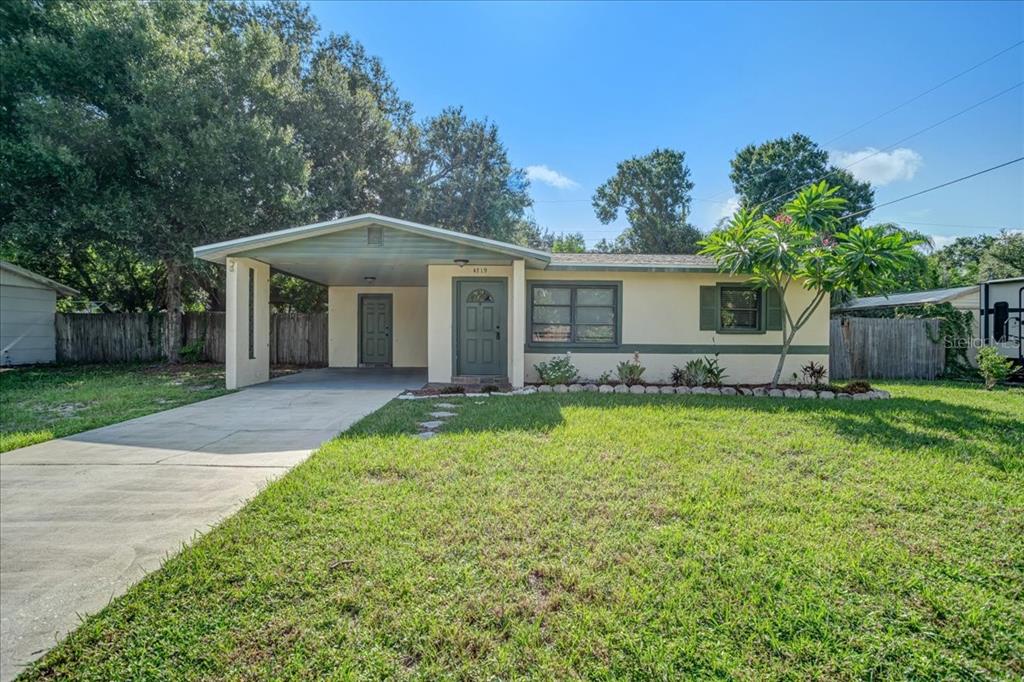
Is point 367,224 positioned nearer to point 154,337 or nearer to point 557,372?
point 557,372

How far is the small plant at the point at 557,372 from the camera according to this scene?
9460 millimetres

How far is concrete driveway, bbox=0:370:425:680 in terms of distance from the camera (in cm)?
251

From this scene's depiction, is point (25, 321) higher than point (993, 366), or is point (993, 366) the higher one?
point (25, 321)

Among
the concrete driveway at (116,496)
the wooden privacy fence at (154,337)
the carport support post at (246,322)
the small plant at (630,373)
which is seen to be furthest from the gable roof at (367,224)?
the wooden privacy fence at (154,337)

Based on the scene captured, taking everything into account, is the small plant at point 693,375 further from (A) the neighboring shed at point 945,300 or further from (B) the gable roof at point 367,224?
(A) the neighboring shed at point 945,300

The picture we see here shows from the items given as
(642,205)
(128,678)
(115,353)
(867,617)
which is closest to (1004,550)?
(867,617)

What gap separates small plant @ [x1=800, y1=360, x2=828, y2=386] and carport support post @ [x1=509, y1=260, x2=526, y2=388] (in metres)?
5.96

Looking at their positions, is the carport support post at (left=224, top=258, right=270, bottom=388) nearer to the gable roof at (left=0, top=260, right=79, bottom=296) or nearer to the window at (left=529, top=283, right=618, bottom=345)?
the window at (left=529, top=283, right=618, bottom=345)

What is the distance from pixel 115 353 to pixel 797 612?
61.9 ft

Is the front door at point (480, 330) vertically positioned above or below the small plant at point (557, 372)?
above

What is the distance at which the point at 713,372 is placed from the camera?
9750mm

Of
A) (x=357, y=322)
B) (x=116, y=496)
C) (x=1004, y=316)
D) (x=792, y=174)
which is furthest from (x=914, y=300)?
(x=116, y=496)

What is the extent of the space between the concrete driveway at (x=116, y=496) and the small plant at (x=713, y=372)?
21.3 ft

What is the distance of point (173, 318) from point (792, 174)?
27.4m
